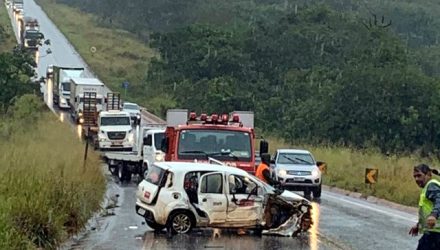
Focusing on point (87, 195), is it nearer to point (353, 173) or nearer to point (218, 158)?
point (218, 158)

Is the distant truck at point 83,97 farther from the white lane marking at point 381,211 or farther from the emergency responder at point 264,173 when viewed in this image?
the emergency responder at point 264,173

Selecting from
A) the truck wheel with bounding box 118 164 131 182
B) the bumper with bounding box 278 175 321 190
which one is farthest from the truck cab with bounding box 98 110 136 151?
the bumper with bounding box 278 175 321 190

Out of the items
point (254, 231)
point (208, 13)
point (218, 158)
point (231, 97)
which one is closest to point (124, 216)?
point (218, 158)

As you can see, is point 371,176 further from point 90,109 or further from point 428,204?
point 90,109

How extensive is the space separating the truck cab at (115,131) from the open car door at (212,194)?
30.5 meters

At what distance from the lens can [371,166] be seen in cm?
3956

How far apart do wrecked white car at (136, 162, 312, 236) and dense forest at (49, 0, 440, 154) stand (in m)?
32.9

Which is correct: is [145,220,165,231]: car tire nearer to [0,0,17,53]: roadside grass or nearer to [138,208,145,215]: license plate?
[138,208,145,215]: license plate

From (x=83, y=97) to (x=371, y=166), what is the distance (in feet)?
81.6

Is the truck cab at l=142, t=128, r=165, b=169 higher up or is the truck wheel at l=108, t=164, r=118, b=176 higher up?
the truck cab at l=142, t=128, r=165, b=169

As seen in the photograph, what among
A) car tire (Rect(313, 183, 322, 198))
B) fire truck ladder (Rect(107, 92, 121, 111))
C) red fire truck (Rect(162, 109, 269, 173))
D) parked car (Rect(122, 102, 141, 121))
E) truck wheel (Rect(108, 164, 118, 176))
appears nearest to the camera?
red fire truck (Rect(162, 109, 269, 173))

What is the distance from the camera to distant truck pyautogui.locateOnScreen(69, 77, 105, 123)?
194 ft

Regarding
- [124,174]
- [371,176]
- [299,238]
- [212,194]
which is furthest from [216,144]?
[124,174]

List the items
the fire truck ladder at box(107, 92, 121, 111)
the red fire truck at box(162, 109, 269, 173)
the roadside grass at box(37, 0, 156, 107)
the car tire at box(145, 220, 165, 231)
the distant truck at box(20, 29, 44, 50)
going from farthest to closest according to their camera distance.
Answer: the distant truck at box(20, 29, 44, 50)
the roadside grass at box(37, 0, 156, 107)
the fire truck ladder at box(107, 92, 121, 111)
the red fire truck at box(162, 109, 269, 173)
the car tire at box(145, 220, 165, 231)
